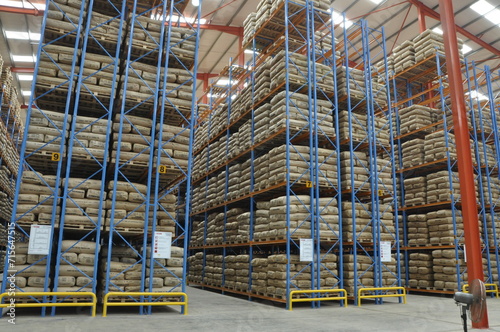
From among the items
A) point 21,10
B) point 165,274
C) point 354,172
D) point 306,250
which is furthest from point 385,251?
point 21,10

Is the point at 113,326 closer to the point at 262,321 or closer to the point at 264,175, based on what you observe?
the point at 262,321

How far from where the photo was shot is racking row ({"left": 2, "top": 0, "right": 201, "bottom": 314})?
8.64 m

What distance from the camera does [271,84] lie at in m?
12.5

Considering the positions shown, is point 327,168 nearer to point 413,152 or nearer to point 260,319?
point 260,319

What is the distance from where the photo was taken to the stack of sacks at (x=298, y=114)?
11414 millimetres

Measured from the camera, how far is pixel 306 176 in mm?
11102

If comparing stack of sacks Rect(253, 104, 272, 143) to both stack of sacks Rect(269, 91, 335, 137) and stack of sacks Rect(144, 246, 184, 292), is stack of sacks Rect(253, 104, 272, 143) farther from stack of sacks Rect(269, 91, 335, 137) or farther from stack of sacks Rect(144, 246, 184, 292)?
stack of sacks Rect(144, 246, 184, 292)

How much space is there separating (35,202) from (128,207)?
1.89 metres

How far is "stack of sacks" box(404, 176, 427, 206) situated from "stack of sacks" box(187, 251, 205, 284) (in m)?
8.09

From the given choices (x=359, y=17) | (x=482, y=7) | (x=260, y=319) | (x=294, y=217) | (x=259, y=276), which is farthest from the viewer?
(x=359, y=17)

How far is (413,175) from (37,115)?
13.6 meters

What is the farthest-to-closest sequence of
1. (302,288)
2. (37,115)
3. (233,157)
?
(233,157)
(302,288)
(37,115)

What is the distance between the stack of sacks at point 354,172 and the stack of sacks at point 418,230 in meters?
3.69

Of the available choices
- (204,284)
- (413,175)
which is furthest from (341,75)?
(204,284)
